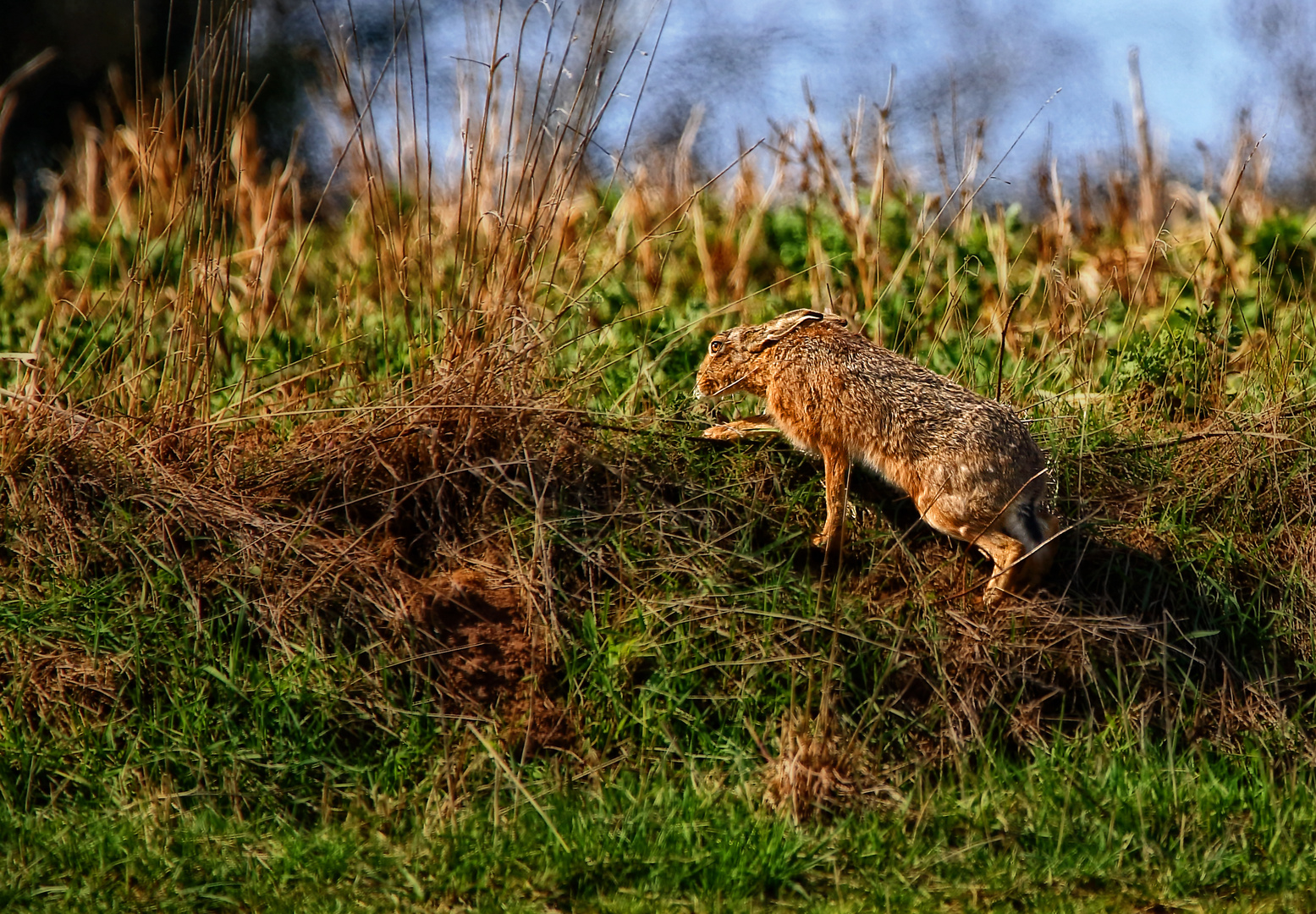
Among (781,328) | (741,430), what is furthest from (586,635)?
(781,328)

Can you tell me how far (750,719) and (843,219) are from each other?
11.2ft

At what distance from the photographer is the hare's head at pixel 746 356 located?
472cm

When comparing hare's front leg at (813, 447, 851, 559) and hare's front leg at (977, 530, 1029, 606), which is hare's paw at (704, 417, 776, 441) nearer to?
hare's front leg at (813, 447, 851, 559)

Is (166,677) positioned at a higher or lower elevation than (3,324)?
lower

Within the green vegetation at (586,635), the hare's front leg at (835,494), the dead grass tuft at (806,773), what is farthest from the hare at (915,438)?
the dead grass tuft at (806,773)

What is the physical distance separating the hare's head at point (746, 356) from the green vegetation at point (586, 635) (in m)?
0.22

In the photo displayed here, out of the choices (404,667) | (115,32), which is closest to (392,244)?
(404,667)

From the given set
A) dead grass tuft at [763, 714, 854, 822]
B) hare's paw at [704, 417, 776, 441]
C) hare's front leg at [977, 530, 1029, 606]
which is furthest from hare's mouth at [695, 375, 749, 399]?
dead grass tuft at [763, 714, 854, 822]

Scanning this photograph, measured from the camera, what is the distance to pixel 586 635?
4297 millimetres

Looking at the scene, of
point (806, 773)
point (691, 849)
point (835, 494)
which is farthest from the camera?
point (835, 494)

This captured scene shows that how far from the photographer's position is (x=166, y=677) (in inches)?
163

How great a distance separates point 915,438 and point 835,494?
0.34m

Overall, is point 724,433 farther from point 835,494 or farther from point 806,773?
point 806,773

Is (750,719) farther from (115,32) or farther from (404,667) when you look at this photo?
(115,32)
